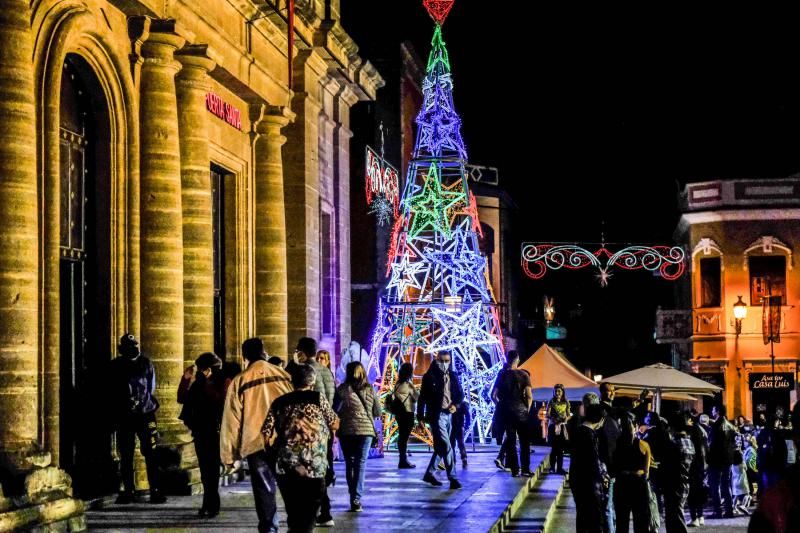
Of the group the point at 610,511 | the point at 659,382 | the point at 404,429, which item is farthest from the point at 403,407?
the point at 659,382

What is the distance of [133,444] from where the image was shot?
47.4 ft

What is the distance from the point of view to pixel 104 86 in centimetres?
1567

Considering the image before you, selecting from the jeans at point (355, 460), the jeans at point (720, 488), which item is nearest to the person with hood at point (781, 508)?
the jeans at point (355, 460)

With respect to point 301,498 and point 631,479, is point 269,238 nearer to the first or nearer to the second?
point 631,479

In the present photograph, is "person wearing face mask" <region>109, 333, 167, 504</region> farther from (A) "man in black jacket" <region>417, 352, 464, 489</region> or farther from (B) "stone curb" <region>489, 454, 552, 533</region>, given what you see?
(A) "man in black jacket" <region>417, 352, 464, 489</region>

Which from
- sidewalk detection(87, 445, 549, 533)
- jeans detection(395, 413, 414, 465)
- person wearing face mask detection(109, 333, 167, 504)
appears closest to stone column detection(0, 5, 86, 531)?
sidewalk detection(87, 445, 549, 533)

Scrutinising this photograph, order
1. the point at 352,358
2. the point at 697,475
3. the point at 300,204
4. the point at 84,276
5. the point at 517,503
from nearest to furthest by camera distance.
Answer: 1. the point at 84,276
2. the point at 517,503
3. the point at 697,475
4. the point at 352,358
5. the point at 300,204

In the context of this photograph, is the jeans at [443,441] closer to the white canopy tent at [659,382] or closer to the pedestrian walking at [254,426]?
the pedestrian walking at [254,426]

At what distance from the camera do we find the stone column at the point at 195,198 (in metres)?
17.7

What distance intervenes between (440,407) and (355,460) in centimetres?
307

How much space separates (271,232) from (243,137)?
65.2 inches

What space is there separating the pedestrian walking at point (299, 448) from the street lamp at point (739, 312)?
128 ft

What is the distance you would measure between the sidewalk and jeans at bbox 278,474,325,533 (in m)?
2.47

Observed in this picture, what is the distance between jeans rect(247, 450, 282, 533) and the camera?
10789 mm
